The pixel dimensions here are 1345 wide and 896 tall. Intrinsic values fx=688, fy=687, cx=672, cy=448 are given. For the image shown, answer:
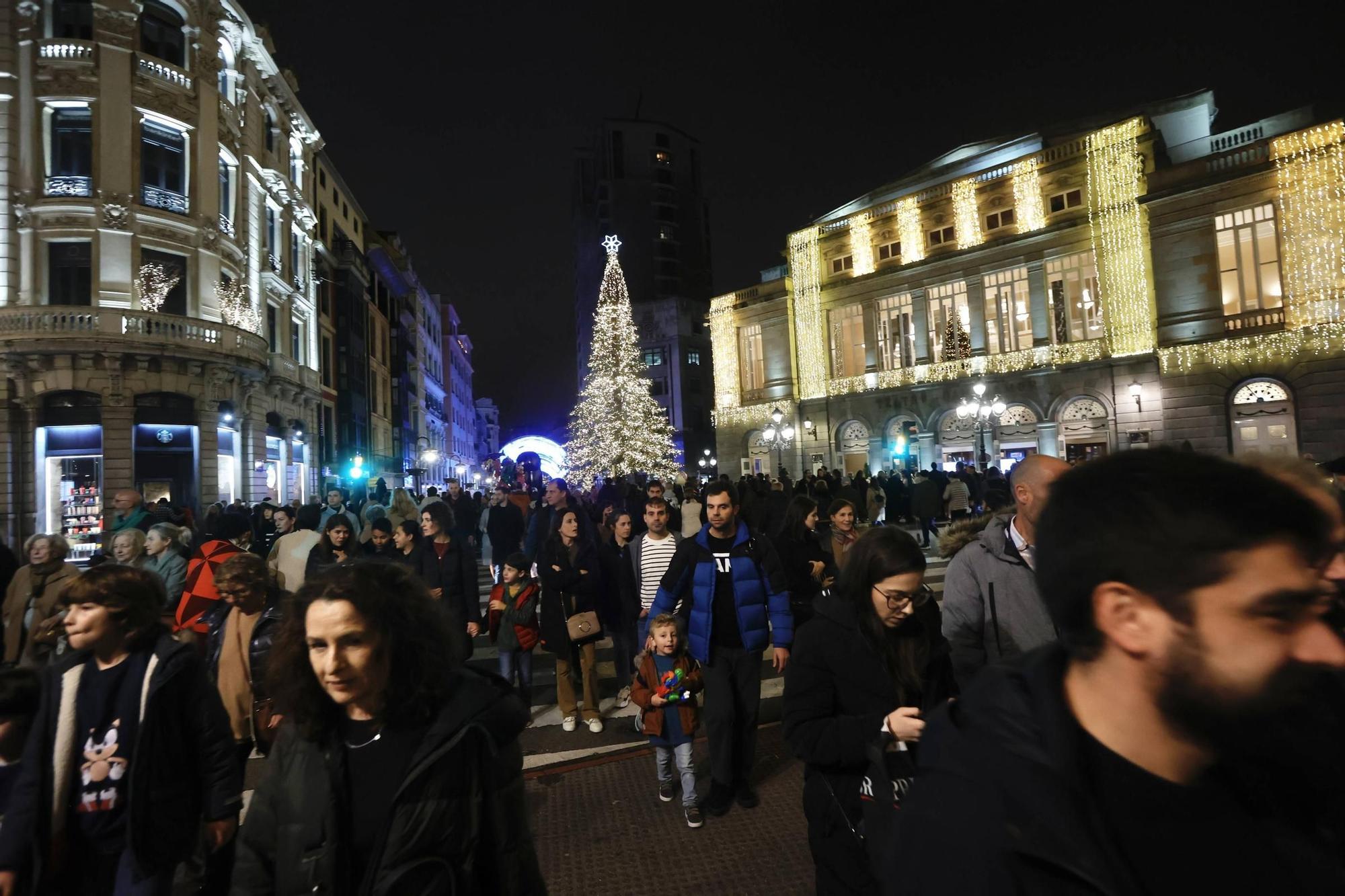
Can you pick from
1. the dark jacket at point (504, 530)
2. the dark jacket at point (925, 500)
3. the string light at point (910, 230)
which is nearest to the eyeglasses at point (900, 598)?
the dark jacket at point (504, 530)

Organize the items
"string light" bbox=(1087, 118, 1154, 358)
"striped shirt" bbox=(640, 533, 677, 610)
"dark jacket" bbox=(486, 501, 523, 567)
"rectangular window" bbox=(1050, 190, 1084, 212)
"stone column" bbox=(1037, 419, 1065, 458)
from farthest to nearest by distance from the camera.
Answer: "rectangular window" bbox=(1050, 190, 1084, 212) < "stone column" bbox=(1037, 419, 1065, 458) < "string light" bbox=(1087, 118, 1154, 358) < "dark jacket" bbox=(486, 501, 523, 567) < "striped shirt" bbox=(640, 533, 677, 610)

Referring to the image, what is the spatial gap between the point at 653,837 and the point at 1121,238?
30.5 m

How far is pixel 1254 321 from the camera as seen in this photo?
23.7 metres

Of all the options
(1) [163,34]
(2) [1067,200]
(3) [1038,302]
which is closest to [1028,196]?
(2) [1067,200]

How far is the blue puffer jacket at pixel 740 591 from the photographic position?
500cm

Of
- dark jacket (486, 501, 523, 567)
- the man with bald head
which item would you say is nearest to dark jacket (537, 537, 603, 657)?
the man with bald head

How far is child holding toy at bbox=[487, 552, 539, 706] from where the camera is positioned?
6566 mm

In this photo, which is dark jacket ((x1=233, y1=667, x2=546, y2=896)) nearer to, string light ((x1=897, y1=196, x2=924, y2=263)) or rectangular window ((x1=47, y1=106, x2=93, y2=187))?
rectangular window ((x1=47, y1=106, x2=93, y2=187))

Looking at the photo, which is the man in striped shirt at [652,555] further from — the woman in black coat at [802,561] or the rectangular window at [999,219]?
the rectangular window at [999,219]

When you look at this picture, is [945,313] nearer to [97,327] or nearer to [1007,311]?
[1007,311]

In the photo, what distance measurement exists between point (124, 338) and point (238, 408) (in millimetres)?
4291

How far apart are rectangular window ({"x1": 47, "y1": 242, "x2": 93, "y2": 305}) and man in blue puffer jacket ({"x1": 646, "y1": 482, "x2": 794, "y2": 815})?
2518 cm

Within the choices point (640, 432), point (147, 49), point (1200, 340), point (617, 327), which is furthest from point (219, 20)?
point (1200, 340)

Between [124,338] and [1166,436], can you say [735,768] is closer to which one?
[124,338]
